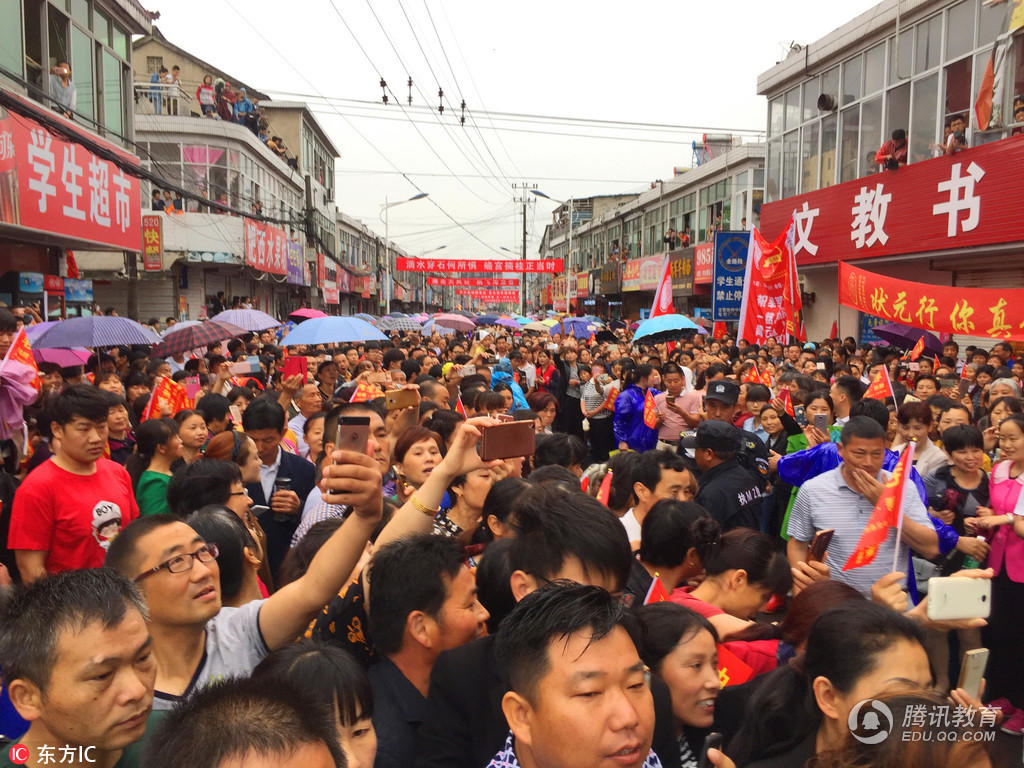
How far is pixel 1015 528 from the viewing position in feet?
14.4

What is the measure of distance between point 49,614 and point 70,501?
233cm

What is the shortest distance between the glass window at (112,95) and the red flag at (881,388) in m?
15.0

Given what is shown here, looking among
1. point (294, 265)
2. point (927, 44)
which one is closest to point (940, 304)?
point (927, 44)

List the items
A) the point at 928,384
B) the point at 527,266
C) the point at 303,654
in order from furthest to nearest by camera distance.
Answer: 1. the point at 527,266
2. the point at 928,384
3. the point at 303,654

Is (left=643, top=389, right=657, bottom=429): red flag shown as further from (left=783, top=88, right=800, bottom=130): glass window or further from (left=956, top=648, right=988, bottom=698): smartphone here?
(left=783, top=88, right=800, bottom=130): glass window

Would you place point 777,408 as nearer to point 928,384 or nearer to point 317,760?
point 928,384

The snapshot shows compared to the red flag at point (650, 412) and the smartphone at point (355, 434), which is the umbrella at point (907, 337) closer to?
the red flag at point (650, 412)

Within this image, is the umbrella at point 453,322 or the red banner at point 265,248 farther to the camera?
the red banner at point 265,248

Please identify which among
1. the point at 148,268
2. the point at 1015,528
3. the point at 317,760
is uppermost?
the point at 148,268

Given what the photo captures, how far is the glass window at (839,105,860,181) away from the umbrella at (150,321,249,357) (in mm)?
14417

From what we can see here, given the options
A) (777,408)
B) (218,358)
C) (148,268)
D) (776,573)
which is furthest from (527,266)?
(776,573)

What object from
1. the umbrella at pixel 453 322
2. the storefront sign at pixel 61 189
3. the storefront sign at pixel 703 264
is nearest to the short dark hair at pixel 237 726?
the storefront sign at pixel 61 189

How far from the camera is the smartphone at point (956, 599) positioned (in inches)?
91.2

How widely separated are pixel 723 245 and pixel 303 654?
16.1m
